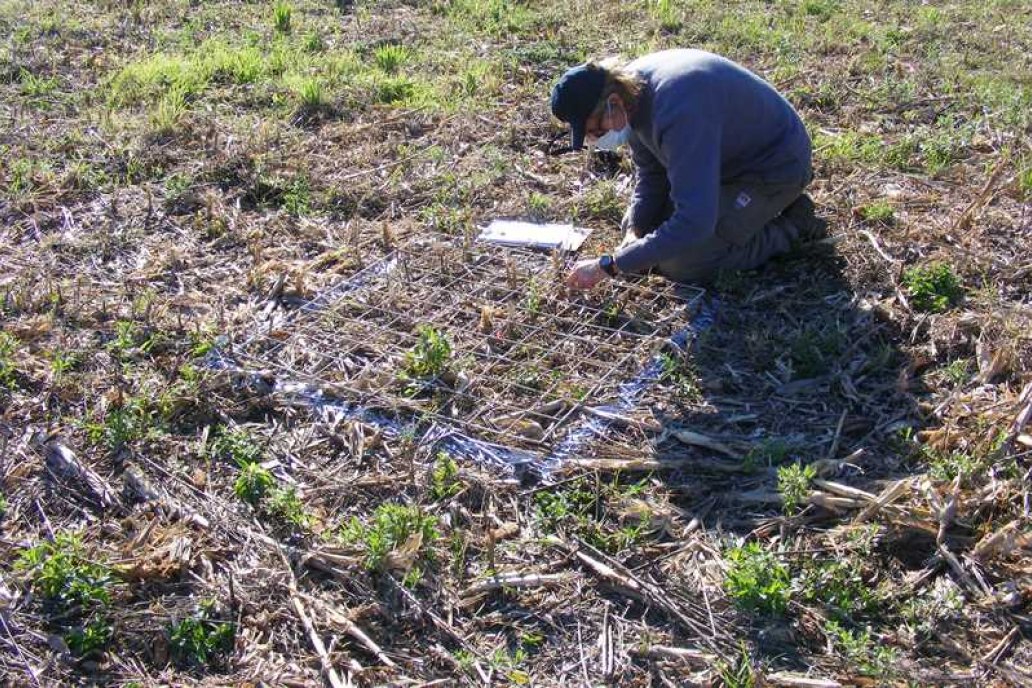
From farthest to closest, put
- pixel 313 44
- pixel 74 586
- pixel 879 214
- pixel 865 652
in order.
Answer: pixel 313 44 < pixel 879 214 < pixel 74 586 < pixel 865 652

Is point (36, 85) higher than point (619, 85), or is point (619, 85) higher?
point (619, 85)

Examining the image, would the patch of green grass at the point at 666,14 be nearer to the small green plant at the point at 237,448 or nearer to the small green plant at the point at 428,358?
the small green plant at the point at 428,358

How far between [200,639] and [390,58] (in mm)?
5610

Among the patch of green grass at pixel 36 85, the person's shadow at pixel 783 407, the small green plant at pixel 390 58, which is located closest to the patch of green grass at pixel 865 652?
the person's shadow at pixel 783 407

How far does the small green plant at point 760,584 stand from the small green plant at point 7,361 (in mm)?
3031

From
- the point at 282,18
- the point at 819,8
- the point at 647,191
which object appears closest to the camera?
the point at 647,191

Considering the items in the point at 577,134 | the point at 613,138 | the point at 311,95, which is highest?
the point at 577,134

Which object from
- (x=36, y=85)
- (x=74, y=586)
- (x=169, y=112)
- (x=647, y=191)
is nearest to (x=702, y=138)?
(x=647, y=191)

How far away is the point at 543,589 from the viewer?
3312 millimetres

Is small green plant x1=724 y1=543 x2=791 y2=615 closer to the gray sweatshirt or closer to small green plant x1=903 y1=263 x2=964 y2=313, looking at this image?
the gray sweatshirt

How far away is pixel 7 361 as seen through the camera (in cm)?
454

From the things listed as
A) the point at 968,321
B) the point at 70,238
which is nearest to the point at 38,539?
the point at 70,238

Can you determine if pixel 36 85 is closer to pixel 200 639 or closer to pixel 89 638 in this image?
pixel 89 638

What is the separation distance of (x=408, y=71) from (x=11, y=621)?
540cm
